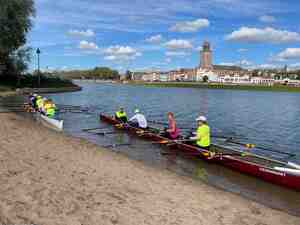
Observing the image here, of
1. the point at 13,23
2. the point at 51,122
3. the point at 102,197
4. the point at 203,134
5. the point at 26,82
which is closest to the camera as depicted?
the point at 102,197

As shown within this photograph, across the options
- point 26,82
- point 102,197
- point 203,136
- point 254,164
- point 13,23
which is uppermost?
point 13,23

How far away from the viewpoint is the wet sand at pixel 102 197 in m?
6.64

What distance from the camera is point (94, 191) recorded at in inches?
320


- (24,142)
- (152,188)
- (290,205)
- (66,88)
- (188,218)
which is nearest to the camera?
(188,218)

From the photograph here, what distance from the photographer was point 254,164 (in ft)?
43.0

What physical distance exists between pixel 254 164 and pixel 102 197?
7.22 meters

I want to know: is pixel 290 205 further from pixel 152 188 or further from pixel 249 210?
pixel 152 188

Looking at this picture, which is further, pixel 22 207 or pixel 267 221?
pixel 267 221

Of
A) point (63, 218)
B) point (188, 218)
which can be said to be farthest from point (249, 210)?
point (63, 218)

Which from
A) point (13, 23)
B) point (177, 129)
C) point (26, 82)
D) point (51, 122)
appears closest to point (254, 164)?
point (177, 129)

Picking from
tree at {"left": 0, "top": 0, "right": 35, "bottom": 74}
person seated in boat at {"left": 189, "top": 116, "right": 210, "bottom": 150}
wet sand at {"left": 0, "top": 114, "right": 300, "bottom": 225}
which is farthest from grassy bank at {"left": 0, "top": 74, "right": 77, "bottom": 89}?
wet sand at {"left": 0, "top": 114, "right": 300, "bottom": 225}

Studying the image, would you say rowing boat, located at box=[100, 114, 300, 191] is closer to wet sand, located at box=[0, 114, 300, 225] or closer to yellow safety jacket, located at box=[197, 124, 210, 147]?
yellow safety jacket, located at box=[197, 124, 210, 147]

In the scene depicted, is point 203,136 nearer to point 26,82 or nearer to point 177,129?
point 177,129

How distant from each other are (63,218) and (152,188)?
316 centimetres
